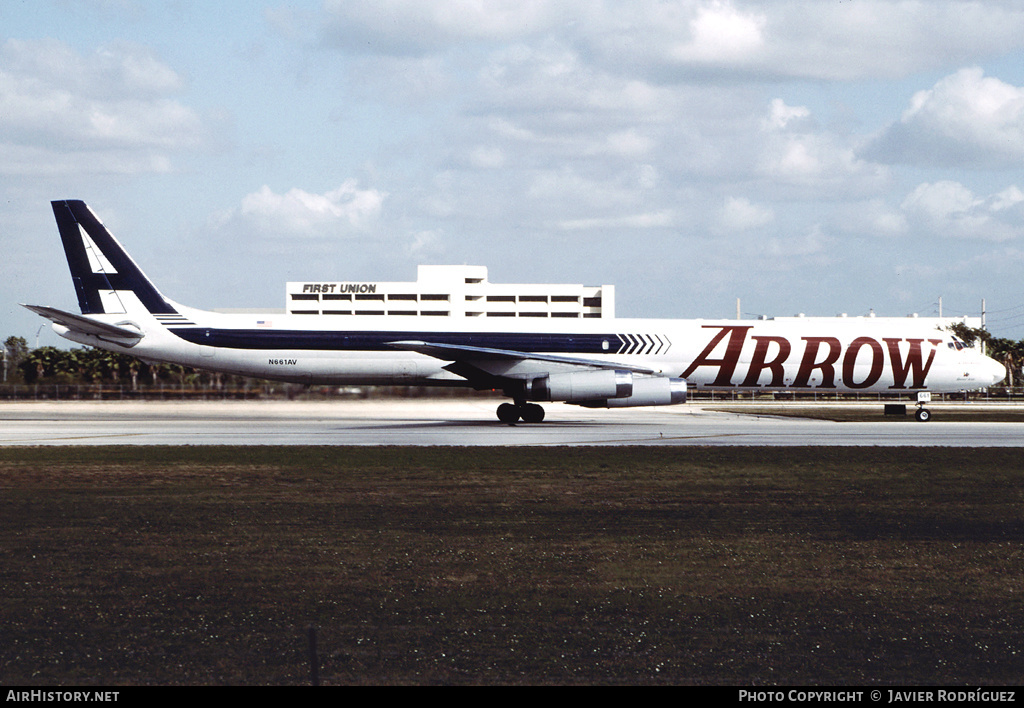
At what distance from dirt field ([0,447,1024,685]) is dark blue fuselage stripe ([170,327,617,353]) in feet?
56.3

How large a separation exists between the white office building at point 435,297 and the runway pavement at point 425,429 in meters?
110

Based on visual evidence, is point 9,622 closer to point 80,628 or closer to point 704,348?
point 80,628

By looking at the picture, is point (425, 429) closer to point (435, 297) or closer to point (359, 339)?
point (359, 339)

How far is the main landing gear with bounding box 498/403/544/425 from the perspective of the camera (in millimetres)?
35906

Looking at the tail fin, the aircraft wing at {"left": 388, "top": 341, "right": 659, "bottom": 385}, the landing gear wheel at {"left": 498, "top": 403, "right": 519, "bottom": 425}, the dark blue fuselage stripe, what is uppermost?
the tail fin

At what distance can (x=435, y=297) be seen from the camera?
522 feet

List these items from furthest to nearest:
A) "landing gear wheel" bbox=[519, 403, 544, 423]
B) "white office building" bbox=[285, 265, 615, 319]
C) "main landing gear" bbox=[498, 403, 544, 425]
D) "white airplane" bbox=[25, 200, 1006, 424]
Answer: "white office building" bbox=[285, 265, 615, 319], "landing gear wheel" bbox=[519, 403, 544, 423], "main landing gear" bbox=[498, 403, 544, 425], "white airplane" bbox=[25, 200, 1006, 424]

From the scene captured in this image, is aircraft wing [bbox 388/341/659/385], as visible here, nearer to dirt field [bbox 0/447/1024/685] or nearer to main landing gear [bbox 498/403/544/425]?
main landing gear [bbox 498/403/544/425]

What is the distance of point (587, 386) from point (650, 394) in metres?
2.37

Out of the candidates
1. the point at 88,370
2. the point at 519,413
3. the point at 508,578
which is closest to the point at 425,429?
the point at 519,413

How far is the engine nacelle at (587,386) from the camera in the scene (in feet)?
109

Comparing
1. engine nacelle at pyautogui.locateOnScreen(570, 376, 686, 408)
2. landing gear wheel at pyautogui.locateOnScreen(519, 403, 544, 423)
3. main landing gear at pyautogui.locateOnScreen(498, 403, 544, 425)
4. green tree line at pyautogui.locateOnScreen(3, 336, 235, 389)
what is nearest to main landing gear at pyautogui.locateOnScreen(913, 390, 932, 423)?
engine nacelle at pyautogui.locateOnScreen(570, 376, 686, 408)

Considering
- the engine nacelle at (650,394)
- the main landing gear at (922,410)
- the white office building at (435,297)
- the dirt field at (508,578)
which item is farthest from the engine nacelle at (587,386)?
the white office building at (435,297)

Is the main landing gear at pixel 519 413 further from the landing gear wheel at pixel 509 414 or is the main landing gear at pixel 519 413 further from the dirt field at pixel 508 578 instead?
the dirt field at pixel 508 578
